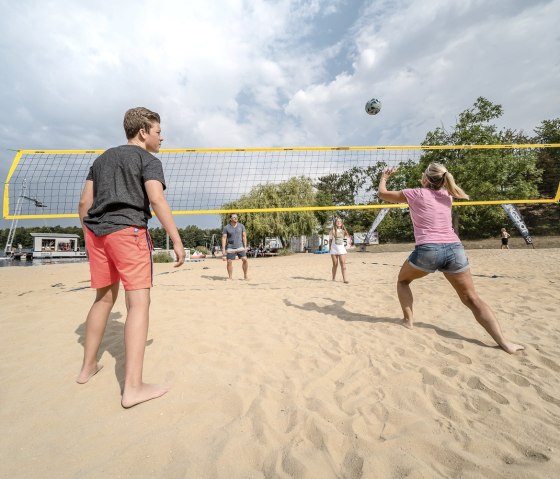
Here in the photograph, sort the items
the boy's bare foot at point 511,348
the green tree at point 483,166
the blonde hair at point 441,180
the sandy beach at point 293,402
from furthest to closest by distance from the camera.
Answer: the green tree at point 483,166, the blonde hair at point 441,180, the boy's bare foot at point 511,348, the sandy beach at point 293,402

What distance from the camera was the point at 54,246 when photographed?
36.3m

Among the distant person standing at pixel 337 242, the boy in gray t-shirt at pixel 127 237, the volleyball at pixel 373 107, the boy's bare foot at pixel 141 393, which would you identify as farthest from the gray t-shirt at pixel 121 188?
the volleyball at pixel 373 107

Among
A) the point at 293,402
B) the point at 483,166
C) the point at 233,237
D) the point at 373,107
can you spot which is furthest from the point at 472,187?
the point at 293,402

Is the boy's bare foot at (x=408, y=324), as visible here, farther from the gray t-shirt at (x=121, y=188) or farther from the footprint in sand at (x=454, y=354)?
the gray t-shirt at (x=121, y=188)

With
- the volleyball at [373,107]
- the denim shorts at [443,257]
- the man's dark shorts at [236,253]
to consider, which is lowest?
the man's dark shorts at [236,253]

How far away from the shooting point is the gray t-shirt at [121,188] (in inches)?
73.6

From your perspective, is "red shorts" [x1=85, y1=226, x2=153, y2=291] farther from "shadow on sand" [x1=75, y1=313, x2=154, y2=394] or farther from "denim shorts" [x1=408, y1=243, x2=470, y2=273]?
"denim shorts" [x1=408, y1=243, x2=470, y2=273]

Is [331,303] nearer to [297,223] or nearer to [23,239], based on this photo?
[297,223]

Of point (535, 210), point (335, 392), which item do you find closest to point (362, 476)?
point (335, 392)

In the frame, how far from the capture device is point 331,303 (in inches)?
173

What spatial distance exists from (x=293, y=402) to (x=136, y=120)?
2.18 m

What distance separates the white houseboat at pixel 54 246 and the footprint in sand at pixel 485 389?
43604mm

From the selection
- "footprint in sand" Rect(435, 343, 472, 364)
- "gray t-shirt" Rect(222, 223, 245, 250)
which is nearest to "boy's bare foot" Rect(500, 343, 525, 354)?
"footprint in sand" Rect(435, 343, 472, 364)

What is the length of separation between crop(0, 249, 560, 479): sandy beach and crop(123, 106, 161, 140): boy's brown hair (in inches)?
69.7
